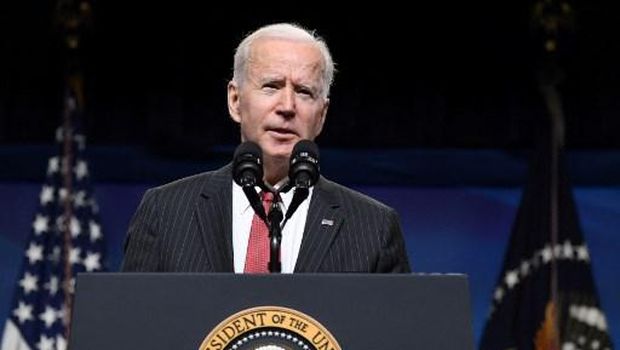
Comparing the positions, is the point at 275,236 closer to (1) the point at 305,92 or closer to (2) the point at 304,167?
(2) the point at 304,167

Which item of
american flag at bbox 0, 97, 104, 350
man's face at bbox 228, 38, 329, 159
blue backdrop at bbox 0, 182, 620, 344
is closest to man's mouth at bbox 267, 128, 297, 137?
man's face at bbox 228, 38, 329, 159

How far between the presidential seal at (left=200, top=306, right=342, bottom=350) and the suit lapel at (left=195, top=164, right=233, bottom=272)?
1.25 ft

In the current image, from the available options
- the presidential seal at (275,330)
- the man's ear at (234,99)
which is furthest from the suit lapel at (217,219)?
the presidential seal at (275,330)

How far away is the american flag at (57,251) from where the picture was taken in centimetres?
494

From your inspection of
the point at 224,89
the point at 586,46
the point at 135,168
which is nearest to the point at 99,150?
the point at 135,168

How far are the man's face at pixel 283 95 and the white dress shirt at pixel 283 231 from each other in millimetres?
104

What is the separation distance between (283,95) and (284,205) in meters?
0.20

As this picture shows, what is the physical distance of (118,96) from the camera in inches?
197

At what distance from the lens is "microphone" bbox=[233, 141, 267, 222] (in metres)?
1.89

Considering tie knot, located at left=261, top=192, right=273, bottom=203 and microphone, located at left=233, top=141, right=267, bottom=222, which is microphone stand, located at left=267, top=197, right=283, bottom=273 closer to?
microphone, located at left=233, top=141, right=267, bottom=222

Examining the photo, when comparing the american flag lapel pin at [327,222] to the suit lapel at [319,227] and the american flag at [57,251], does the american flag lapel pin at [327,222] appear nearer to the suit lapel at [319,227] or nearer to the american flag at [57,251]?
the suit lapel at [319,227]

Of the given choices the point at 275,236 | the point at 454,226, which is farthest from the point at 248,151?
the point at 454,226

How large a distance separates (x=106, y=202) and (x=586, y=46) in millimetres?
2119

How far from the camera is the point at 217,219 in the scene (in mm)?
2137
